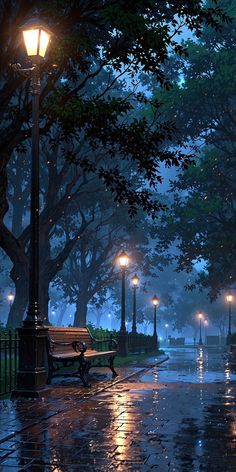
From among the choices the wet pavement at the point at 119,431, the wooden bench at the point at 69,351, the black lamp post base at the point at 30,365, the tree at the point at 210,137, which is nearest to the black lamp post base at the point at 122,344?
the tree at the point at 210,137

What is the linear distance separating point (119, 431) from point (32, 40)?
7287mm

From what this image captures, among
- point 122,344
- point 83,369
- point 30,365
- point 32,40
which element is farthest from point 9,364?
point 122,344

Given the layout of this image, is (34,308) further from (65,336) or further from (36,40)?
(36,40)

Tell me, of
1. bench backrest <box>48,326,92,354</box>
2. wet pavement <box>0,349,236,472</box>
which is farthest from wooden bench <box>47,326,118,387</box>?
wet pavement <box>0,349,236,472</box>

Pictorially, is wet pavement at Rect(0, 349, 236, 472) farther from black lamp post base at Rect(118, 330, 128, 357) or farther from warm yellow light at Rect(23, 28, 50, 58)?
black lamp post base at Rect(118, 330, 128, 357)

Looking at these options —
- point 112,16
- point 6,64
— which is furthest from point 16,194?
point 112,16

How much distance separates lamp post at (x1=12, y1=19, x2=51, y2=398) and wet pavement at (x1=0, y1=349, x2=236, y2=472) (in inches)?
17.7

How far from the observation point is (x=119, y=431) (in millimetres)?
7281

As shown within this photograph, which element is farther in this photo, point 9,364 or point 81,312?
point 81,312

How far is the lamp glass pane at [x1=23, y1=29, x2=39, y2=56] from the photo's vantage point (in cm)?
1084

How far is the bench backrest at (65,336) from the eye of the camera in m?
12.7

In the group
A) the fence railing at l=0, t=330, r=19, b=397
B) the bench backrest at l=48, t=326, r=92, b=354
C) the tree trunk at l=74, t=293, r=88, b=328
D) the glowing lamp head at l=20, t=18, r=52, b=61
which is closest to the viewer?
the fence railing at l=0, t=330, r=19, b=397

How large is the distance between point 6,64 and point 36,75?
0.90 m

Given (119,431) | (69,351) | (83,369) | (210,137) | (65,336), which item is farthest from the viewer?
(210,137)
